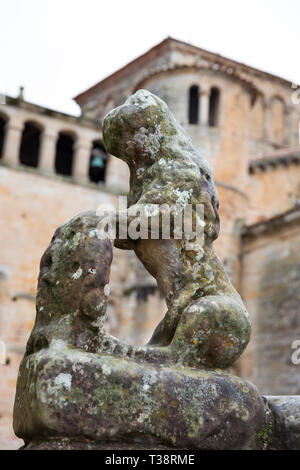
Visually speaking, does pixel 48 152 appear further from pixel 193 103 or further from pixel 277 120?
pixel 277 120

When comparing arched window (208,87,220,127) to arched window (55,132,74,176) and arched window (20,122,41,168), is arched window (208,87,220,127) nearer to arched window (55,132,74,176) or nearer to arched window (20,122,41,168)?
arched window (55,132,74,176)

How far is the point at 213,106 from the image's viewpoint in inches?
736

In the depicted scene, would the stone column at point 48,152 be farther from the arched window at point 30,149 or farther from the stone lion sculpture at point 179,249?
the stone lion sculpture at point 179,249

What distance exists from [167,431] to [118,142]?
63.7 inches

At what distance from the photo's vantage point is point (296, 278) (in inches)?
604

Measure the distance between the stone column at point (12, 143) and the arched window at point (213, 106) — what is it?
4866 mm

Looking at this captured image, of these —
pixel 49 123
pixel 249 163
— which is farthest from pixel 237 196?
pixel 49 123

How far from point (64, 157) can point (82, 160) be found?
121 centimetres

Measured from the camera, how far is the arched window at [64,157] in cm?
1906

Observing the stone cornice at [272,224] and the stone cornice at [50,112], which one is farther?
the stone cornice at [50,112]

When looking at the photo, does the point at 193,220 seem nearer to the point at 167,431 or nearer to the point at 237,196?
the point at 167,431
